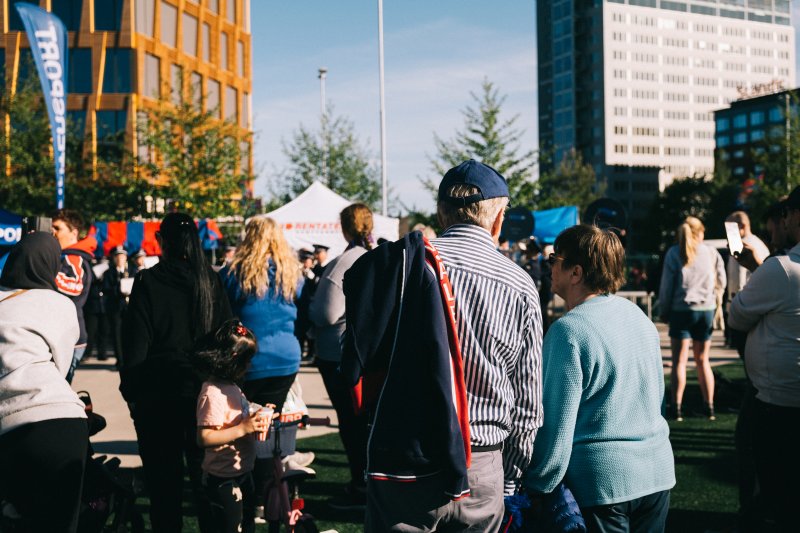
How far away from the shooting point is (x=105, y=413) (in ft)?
30.6

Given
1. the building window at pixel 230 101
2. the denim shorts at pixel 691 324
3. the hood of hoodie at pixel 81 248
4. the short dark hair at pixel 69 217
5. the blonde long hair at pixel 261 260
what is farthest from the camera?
the building window at pixel 230 101

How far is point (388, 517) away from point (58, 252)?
230 centimetres

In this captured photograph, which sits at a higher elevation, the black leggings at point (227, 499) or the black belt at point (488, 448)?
the black belt at point (488, 448)

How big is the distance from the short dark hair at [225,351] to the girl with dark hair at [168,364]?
21 centimetres

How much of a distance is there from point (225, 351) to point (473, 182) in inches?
80.4

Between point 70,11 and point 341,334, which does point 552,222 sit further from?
point 70,11

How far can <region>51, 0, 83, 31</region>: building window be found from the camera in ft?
154

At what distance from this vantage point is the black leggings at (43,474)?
11.5ft

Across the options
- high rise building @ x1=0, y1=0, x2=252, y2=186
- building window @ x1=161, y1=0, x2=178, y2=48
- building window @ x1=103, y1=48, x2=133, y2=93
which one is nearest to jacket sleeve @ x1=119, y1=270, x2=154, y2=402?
high rise building @ x1=0, y1=0, x2=252, y2=186

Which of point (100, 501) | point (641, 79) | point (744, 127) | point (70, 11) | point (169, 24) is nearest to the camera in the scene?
point (100, 501)

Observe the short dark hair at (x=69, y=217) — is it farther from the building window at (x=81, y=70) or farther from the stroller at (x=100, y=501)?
the building window at (x=81, y=70)

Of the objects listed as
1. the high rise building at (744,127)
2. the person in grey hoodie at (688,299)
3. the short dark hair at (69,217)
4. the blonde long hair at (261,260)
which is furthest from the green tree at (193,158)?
the high rise building at (744,127)

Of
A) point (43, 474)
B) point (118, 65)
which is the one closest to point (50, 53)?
point (43, 474)

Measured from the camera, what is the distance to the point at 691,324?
8312 millimetres
